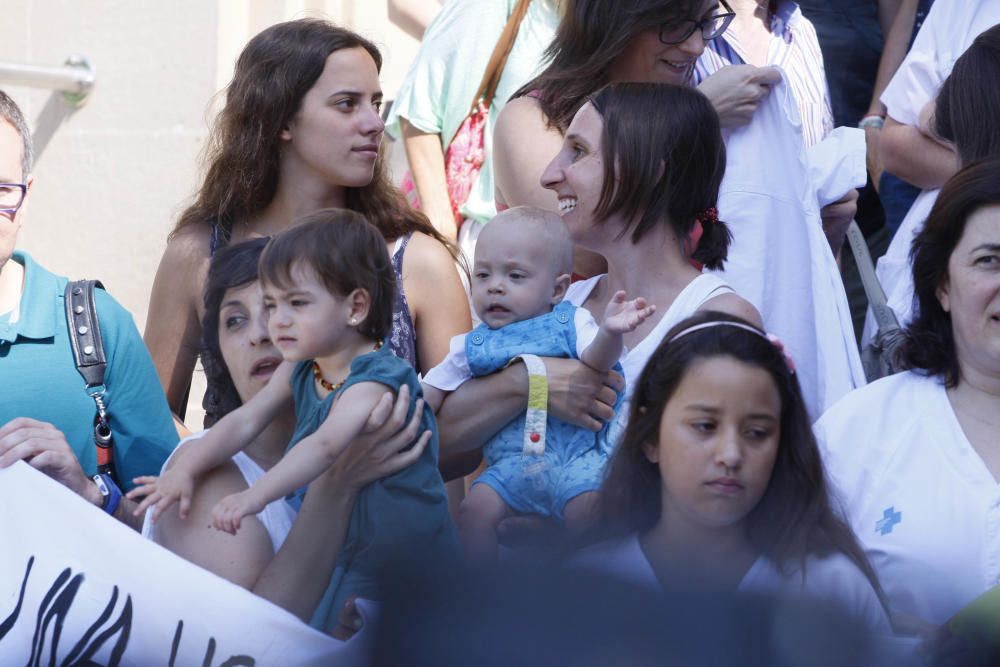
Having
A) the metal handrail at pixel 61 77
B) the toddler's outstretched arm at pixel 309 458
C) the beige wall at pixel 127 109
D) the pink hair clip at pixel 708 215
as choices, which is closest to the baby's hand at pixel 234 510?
the toddler's outstretched arm at pixel 309 458

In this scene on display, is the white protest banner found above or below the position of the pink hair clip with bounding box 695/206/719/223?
below

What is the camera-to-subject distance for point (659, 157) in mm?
3047

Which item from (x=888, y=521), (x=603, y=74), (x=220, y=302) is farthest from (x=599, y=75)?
(x=888, y=521)

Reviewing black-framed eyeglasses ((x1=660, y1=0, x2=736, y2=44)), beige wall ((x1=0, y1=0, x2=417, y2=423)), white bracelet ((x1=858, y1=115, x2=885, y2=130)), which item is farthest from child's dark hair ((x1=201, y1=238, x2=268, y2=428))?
beige wall ((x1=0, y1=0, x2=417, y2=423))

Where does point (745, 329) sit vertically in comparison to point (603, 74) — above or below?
below

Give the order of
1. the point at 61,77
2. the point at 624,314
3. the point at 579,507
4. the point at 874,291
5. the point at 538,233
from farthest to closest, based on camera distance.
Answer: the point at 61,77
the point at 874,291
the point at 538,233
the point at 579,507
the point at 624,314

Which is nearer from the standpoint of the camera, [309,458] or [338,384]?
[309,458]

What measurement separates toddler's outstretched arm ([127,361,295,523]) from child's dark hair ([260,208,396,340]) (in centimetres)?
22

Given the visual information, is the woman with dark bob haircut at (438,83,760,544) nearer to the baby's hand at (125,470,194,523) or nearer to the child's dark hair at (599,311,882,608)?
the child's dark hair at (599,311,882,608)

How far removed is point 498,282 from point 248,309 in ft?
1.76

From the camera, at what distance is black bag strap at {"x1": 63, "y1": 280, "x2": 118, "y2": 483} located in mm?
3068

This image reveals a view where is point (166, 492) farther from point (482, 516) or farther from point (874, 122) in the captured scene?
point (874, 122)

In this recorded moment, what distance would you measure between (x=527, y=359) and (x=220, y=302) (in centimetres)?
67

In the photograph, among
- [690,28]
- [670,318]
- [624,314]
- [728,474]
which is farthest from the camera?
[690,28]
